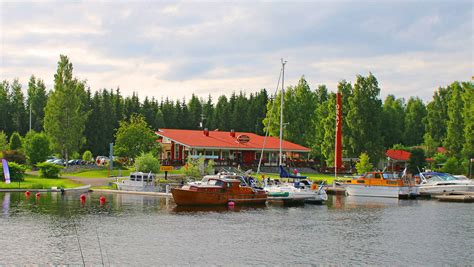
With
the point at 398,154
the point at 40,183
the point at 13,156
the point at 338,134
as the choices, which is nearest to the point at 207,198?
the point at 40,183

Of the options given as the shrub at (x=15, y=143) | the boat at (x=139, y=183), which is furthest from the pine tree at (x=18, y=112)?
the boat at (x=139, y=183)

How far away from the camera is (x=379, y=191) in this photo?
56562mm

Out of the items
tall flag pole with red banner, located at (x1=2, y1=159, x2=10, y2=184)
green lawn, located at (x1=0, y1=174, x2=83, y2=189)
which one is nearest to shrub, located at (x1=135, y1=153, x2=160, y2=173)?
green lawn, located at (x1=0, y1=174, x2=83, y2=189)

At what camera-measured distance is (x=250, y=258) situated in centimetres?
2398

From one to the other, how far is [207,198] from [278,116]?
55.2 metres

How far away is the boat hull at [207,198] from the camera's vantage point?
4269cm

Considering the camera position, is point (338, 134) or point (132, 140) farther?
point (338, 134)

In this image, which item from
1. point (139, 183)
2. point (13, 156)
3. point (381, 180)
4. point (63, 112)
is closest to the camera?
point (139, 183)

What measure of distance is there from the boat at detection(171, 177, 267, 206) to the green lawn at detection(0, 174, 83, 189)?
618 inches

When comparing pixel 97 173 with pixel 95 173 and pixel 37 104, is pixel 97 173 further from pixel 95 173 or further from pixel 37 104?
pixel 37 104

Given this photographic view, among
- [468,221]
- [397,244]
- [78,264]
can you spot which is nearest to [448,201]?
[468,221]

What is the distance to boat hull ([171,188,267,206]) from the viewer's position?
42.7 m

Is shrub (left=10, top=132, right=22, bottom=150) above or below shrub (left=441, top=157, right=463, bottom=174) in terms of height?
above

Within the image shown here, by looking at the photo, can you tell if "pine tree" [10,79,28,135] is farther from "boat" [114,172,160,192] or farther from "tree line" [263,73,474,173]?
"boat" [114,172,160,192]
